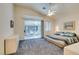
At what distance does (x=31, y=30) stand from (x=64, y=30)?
1.31 meters

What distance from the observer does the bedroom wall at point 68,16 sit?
3.03 meters

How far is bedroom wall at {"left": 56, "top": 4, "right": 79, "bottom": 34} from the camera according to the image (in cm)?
303

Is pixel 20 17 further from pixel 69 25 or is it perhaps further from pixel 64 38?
pixel 69 25

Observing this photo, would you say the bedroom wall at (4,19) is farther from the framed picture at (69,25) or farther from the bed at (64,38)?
the framed picture at (69,25)

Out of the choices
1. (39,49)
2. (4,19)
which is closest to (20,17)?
(4,19)

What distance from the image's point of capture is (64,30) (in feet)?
11.1

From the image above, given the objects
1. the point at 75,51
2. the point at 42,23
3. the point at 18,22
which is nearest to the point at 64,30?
the point at 42,23

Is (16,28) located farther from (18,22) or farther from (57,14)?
(57,14)

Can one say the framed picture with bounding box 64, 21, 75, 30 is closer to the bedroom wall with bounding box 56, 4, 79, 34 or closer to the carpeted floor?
the bedroom wall with bounding box 56, 4, 79, 34

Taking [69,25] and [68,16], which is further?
[69,25]

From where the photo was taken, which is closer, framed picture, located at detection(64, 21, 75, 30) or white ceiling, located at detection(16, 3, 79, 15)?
white ceiling, located at detection(16, 3, 79, 15)

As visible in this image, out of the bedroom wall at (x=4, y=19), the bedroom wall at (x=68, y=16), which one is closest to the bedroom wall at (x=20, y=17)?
the bedroom wall at (x=4, y=19)

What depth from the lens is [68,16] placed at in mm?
3166

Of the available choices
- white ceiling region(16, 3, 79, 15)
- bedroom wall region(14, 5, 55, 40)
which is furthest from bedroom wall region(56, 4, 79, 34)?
bedroom wall region(14, 5, 55, 40)
